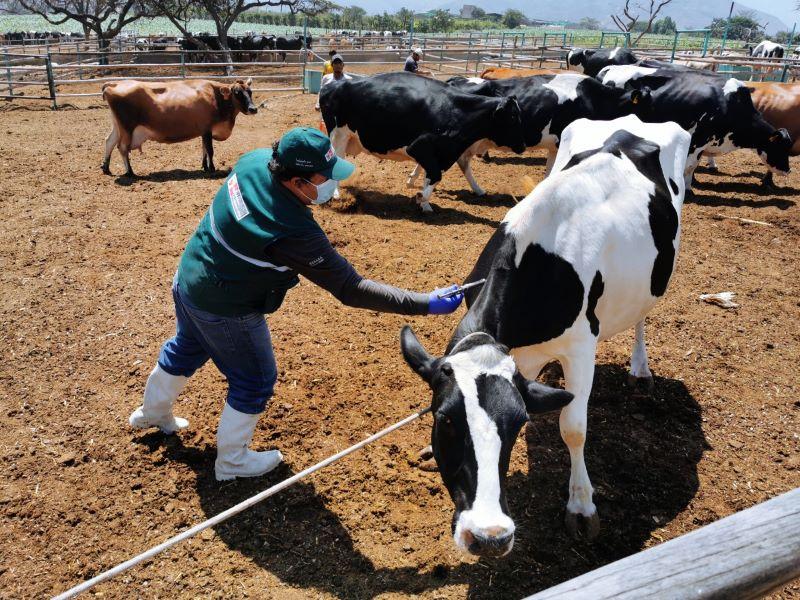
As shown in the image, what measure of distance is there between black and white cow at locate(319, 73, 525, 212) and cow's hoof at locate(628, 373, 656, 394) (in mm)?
4655

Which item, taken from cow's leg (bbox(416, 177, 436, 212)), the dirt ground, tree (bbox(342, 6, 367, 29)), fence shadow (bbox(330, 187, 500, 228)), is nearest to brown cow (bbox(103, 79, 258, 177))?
the dirt ground

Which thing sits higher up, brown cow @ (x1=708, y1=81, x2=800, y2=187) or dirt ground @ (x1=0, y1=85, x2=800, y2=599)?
brown cow @ (x1=708, y1=81, x2=800, y2=187)

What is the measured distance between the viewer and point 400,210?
28.7ft

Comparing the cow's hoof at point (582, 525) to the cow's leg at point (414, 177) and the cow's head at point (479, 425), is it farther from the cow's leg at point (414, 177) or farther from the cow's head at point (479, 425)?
the cow's leg at point (414, 177)

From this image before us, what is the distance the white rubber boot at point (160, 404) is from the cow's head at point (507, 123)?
22.8ft

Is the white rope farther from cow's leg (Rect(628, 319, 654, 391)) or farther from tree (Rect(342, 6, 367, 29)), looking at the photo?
tree (Rect(342, 6, 367, 29))

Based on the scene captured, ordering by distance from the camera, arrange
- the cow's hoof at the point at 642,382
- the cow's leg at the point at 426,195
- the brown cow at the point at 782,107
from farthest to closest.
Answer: the brown cow at the point at 782,107, the cow's leg at the point at 426,195, the cow's hoof at the point at 642,382

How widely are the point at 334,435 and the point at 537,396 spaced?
6.02 ft

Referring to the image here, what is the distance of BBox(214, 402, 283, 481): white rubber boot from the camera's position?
10.9 feet

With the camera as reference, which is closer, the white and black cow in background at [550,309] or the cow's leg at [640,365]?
the white and black cow in background at [550,309]

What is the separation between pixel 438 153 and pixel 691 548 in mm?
7922

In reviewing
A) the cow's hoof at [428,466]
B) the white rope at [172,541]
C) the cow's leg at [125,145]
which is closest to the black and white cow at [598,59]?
the cow's leg at [125,145]

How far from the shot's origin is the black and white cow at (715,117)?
993 centimetres

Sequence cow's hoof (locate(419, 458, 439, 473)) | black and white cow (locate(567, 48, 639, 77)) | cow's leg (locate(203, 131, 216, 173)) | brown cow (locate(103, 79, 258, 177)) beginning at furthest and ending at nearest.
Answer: black and white cow (locate(567, 48, 639, 77))
cow's leg (locate(203, 131, 216, 173))
brown cow (locate(103, 79, 258, 177))
cow's hoof (locate(419, 458, 439, 473))
